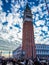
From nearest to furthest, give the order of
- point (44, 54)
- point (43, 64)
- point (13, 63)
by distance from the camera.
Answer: point (43, 64) → point (13, 63) → point (44, 54)

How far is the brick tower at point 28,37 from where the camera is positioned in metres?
29.1

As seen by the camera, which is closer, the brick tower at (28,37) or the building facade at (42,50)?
the brick tower at (28,37)

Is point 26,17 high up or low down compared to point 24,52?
up

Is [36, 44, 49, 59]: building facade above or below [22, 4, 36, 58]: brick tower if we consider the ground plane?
below

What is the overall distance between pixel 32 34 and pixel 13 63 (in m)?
23.5

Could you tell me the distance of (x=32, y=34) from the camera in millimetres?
29938

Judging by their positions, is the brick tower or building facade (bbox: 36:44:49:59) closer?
the brick tower

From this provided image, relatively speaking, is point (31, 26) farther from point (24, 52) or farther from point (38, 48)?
point (38, 48)

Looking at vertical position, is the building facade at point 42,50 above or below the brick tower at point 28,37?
below

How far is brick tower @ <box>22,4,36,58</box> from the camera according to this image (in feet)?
95.5

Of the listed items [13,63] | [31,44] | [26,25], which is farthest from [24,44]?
[13,63]

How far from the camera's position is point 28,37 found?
1163 inches

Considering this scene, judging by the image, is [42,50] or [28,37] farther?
[42,50]

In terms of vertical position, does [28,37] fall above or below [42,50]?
above
